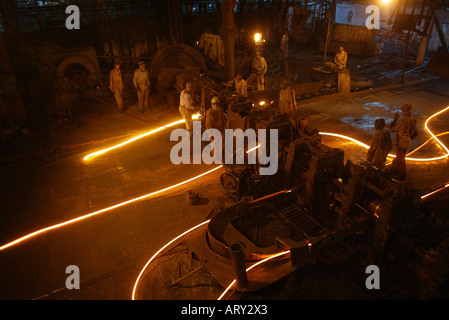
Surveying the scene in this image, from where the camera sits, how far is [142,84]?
12055 mm

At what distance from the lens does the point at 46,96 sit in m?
12.9

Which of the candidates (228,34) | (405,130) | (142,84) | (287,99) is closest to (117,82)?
(142,84)

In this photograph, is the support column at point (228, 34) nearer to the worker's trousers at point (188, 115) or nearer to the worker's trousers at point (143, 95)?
the worker's trousers at point (143, 95)

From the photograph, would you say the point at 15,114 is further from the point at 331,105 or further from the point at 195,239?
the point at 331,105

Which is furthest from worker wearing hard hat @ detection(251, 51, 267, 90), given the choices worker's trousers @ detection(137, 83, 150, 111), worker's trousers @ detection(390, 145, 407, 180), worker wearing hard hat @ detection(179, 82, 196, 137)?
worker's trousers @ detection(390, 145, 407, 180)

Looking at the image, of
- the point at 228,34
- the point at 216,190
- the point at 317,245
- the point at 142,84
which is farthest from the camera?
the point at 228,34

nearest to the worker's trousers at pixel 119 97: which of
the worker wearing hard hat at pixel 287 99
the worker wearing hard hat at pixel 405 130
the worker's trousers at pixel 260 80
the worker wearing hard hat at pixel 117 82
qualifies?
the worker wearing hard hat at pixel 117 82

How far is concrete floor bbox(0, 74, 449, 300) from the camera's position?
18.0 feet

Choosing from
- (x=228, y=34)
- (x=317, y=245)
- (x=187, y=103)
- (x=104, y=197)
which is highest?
(x=228, y=34)

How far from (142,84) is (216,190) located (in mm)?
6450

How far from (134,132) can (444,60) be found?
16.1 meters

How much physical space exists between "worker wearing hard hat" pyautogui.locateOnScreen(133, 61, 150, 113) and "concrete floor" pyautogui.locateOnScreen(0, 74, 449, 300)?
1.92 feet

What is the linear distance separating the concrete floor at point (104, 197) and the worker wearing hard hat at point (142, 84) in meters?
0.59

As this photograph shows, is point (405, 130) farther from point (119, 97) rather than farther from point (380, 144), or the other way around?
point (119, 97)
